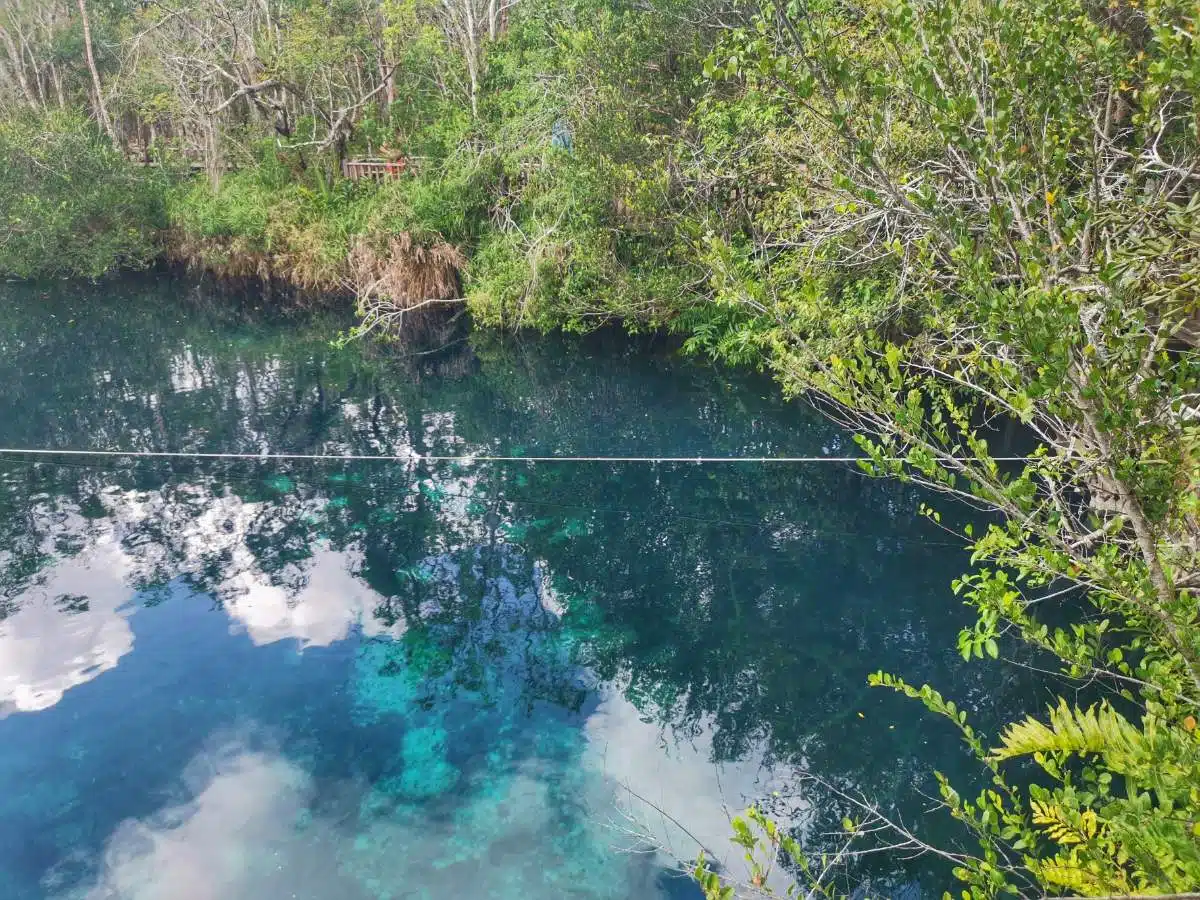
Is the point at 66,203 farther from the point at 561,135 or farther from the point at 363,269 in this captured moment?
the point at 561,135

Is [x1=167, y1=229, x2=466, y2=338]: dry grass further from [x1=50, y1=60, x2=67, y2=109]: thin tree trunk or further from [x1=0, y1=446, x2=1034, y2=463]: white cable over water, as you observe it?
[x1=50, y1=60, x2=67, y2=109]: thin tree trunk

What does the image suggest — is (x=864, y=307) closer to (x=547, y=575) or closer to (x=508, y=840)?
(x=547, y=575)

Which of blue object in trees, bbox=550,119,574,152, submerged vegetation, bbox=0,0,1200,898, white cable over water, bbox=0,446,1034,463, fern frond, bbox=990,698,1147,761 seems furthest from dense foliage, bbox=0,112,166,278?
fern frond, bbox=990,698,1147,761

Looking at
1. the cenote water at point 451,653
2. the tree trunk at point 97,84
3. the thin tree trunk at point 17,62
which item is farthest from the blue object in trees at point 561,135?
the thin tree trunk at point 17,62

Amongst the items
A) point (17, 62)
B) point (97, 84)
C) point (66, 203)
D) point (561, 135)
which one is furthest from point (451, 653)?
point (17, 62)

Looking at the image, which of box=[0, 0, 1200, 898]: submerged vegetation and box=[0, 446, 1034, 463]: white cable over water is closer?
box=[0, 0, 1200, 898]: submerged vegetation

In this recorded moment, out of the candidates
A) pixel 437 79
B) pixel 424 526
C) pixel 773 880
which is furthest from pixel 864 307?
pixel 437 79
